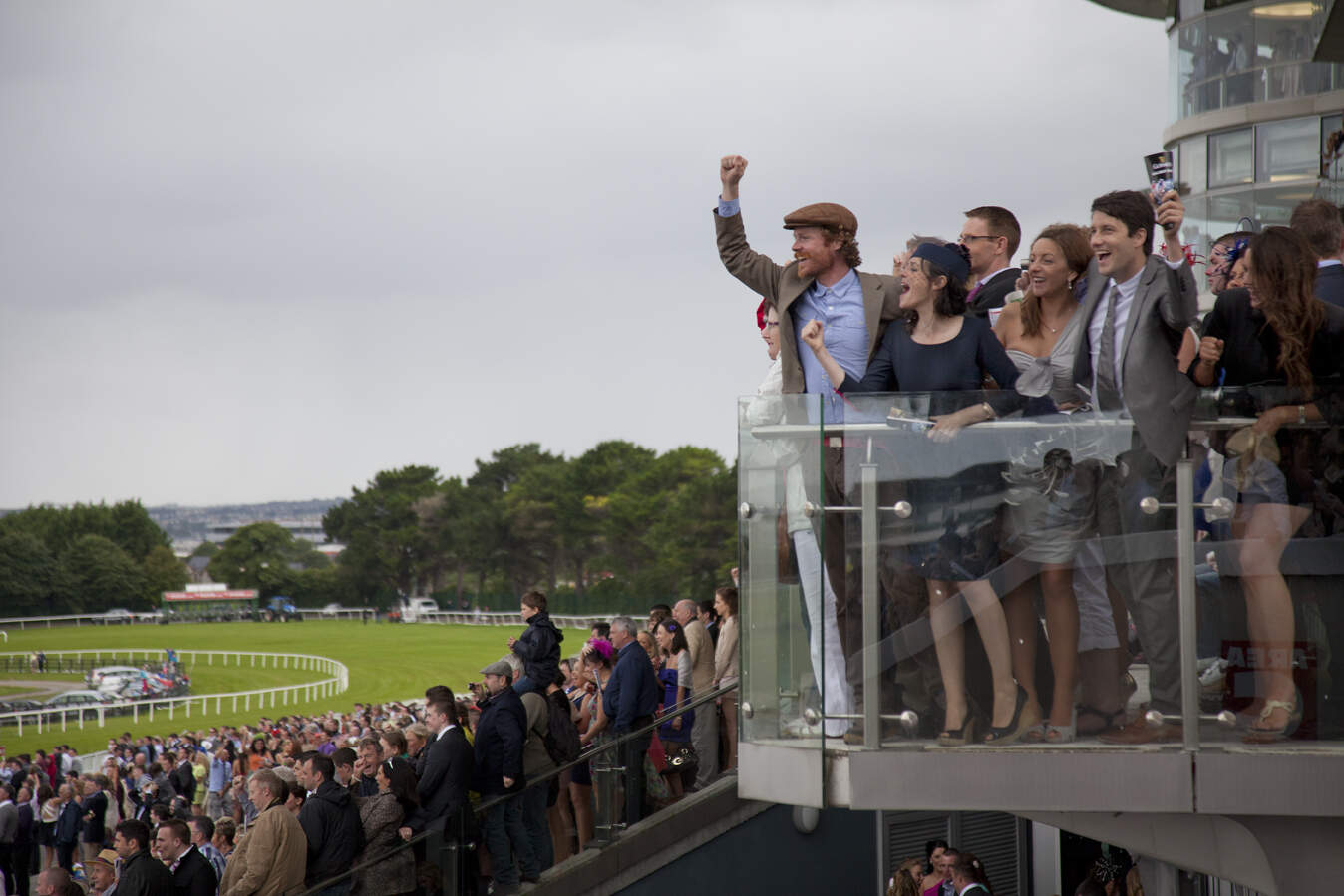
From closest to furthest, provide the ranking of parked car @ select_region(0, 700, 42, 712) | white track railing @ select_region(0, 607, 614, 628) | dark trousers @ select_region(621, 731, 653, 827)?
1. dark trousers @ select_region(621, 731, 653, 827)
2. parked car @ select_region(0, 700, 42, 712)
3. white track railing @ select_region(0, 607, 614, 628)

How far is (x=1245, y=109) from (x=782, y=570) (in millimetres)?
17968

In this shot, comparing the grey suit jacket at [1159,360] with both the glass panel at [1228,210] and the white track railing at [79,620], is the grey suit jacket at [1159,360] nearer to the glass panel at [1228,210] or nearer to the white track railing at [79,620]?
the glass panel at [1228,210]

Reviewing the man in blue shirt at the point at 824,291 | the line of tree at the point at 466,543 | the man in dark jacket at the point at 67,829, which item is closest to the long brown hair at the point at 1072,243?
the man in blue shirt at the point at 824,291

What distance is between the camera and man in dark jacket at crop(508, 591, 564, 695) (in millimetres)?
9516

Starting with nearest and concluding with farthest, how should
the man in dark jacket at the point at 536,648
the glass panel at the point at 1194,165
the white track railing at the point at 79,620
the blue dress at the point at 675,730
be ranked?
the man in dark jacket at the point at 536,648 → the blue dress at the point at 675,730 → the glass panel at the point at 1194,165 → the white track railing at the point at 79,620

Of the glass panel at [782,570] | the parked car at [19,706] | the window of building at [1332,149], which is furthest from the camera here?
the parked car at [19,706]

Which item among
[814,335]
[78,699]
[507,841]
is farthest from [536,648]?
[78,699]

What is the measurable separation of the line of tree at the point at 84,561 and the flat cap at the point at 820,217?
118 metres

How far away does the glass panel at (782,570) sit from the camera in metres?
5.22

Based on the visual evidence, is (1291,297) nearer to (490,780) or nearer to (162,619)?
(490,780)

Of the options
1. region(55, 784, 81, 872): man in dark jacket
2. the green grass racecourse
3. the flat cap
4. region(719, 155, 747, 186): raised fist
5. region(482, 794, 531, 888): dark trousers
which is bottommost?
the green grass racecourse

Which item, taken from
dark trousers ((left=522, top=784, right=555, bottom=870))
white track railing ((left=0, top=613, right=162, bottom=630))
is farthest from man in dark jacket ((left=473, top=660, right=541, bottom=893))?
white track railing ((left=0, top=613, right=162, bottom=630))

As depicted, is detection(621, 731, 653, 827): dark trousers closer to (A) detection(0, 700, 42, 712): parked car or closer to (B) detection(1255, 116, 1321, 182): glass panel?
(B) detection(1255, 116, 1321, 182): glass panel

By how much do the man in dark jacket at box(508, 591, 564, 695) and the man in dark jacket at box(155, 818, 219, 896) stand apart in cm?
233
